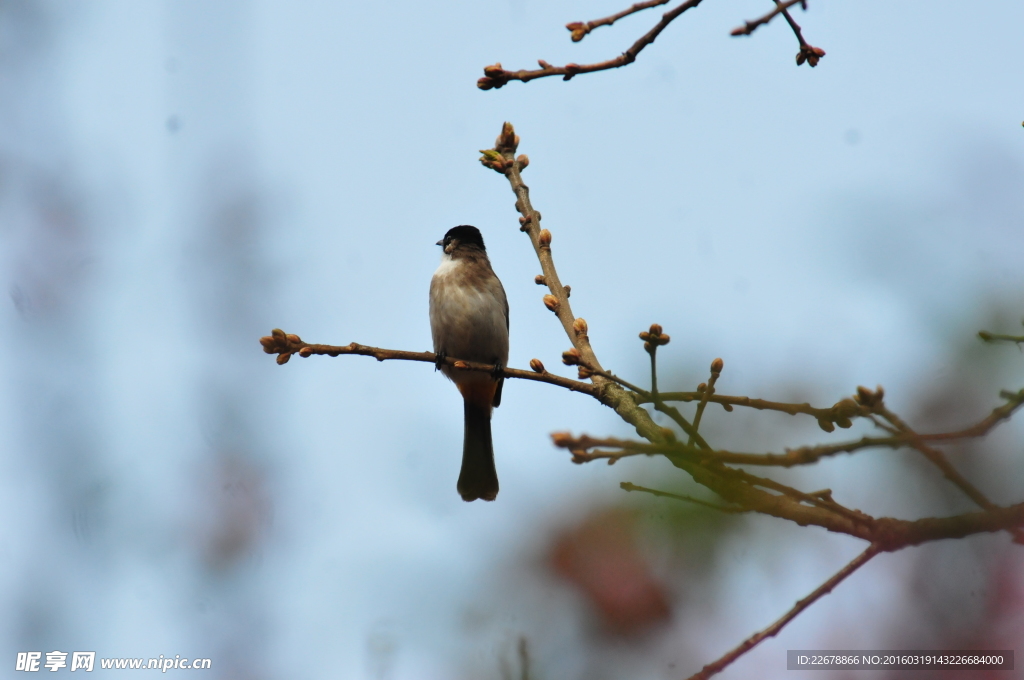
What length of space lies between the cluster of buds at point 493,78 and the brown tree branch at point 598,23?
0.97ft

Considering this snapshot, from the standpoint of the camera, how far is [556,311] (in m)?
3.99

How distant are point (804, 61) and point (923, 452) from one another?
2.25 meters

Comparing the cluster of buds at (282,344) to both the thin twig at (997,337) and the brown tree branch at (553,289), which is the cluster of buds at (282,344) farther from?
the thin twig at (997,337)

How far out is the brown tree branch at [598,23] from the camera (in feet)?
9.28

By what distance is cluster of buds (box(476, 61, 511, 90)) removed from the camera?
321 cm

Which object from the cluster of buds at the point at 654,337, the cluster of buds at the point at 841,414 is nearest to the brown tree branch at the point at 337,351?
the cluster of buds at the point at 654,337

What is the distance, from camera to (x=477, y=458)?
284 inches

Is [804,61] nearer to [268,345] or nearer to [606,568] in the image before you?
[606,568]

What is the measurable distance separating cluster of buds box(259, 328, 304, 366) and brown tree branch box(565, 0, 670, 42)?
173 cm

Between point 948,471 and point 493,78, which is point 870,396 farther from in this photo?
point 493,78

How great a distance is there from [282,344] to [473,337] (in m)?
3.49

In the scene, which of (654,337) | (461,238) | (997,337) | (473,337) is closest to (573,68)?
(654,337)

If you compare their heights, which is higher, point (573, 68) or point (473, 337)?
point (473, 337)

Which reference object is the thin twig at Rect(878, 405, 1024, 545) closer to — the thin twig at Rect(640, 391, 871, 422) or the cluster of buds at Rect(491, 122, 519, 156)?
the thin twig at Rect(640, 391, 871, 422)
